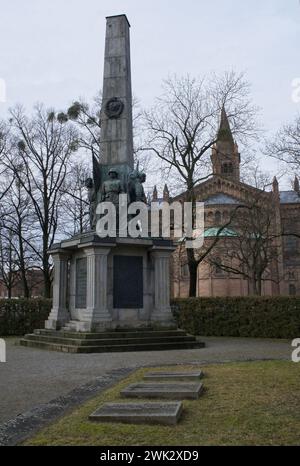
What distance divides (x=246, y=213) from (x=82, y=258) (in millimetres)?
20532

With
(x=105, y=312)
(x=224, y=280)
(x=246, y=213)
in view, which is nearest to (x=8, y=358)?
(x=105, y=312)

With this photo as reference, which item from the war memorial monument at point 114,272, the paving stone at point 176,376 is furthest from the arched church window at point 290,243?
the paving stone at point 176,376

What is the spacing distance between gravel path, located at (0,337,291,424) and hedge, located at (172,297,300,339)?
625cm

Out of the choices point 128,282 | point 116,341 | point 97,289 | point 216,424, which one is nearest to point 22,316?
point 128,282

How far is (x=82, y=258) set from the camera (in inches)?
609

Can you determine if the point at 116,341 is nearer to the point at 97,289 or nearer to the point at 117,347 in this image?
the point at 117,347

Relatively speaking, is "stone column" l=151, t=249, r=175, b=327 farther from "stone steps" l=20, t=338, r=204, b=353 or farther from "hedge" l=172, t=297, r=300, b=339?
"hedge" l=172, t=297, r=300, b=339

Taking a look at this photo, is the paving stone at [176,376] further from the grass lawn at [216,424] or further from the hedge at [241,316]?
the hedge at [241,316]

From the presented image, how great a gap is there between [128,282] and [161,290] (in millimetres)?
1056

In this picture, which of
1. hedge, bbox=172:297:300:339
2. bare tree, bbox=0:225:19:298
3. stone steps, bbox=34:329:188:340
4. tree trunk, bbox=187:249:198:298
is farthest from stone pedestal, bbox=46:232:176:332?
bare tree, bbox=0:225:19:298

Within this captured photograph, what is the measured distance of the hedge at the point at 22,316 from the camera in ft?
75.5

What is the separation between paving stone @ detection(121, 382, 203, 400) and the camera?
21.5 feet

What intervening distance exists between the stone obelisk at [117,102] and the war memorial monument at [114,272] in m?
0.03

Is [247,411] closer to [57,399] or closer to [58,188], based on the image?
[57,399]
